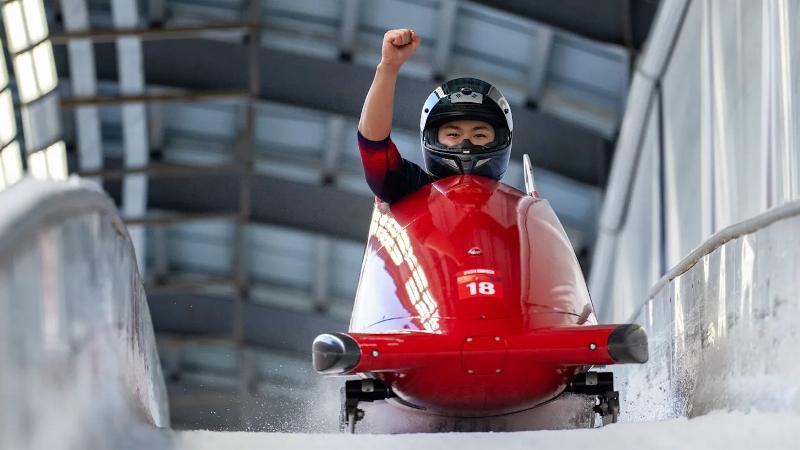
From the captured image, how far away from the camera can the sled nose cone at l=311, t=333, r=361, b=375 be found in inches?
155

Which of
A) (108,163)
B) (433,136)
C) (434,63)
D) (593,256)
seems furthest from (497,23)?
(433,136)

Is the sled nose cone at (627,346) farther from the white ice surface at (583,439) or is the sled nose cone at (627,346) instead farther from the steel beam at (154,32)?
the steel beam at (154,32)

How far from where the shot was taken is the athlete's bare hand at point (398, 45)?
4.73 m

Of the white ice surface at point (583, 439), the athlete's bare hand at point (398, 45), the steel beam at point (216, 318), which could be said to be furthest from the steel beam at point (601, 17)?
the white ice surface at point (583, 439)

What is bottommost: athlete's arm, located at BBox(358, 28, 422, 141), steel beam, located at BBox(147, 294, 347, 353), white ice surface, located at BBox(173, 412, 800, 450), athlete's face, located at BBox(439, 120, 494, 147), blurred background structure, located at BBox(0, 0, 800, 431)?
steel beam, located at BBox(147, 294, 347, 353)

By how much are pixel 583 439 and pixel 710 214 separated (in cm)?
529

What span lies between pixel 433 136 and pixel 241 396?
14354 millimetres

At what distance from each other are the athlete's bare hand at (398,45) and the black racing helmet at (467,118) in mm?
273

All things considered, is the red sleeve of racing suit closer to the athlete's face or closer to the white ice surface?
the athlete's face

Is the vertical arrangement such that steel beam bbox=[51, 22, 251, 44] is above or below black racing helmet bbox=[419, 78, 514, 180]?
below

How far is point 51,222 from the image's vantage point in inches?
96.9

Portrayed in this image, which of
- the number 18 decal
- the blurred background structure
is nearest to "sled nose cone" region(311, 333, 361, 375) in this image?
the number 18 decal

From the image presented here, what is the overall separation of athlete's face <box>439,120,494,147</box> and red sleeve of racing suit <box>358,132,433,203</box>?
0.20 m

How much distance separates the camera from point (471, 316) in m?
4.10
